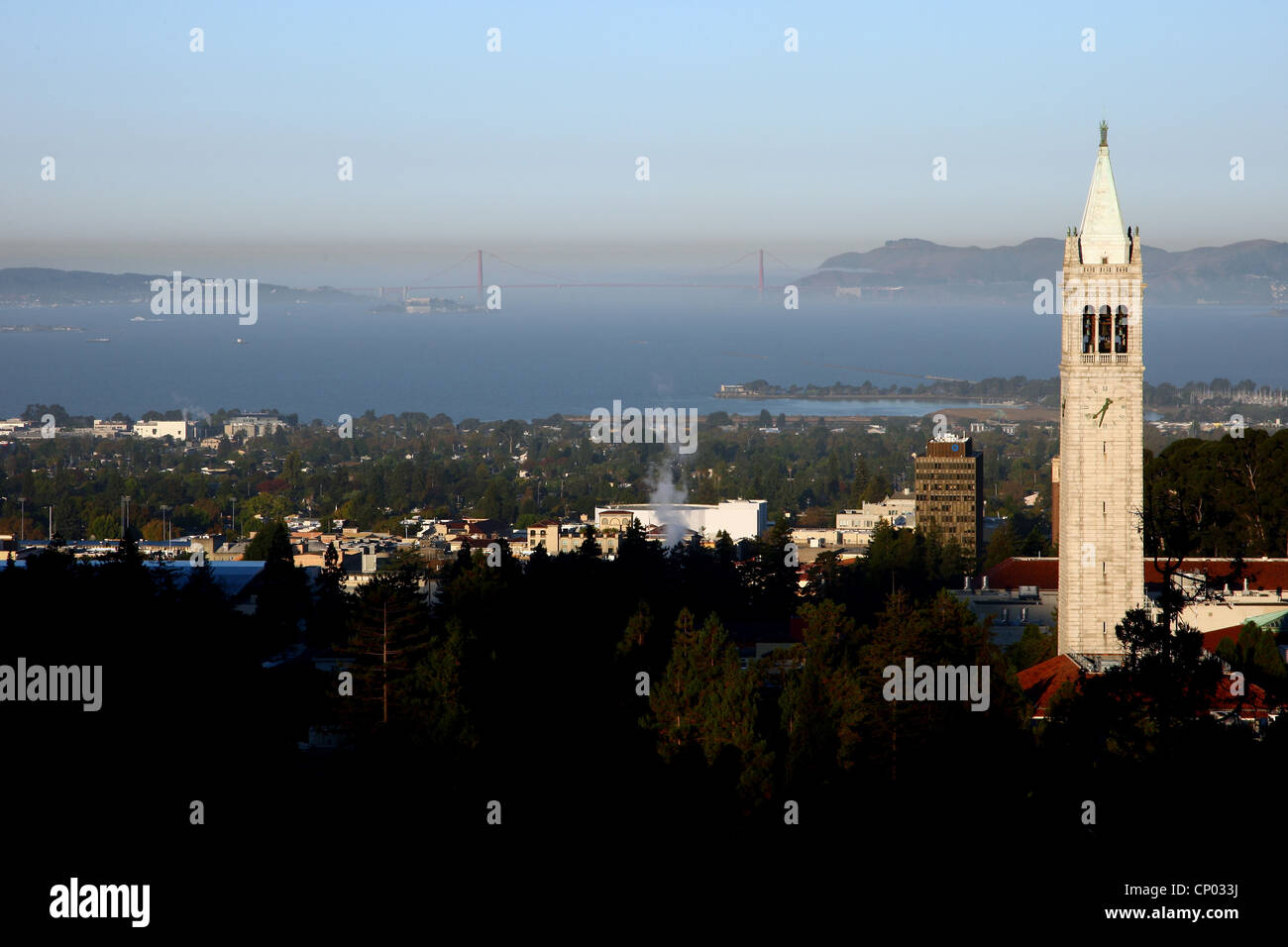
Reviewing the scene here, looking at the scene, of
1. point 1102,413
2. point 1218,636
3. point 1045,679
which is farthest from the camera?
point 1218,636

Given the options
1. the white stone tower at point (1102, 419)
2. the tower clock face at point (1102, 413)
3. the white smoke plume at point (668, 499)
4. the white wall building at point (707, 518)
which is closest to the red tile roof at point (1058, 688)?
the white stone tower at point (1102, 419)

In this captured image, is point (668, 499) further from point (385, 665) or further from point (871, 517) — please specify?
point (385, 665)

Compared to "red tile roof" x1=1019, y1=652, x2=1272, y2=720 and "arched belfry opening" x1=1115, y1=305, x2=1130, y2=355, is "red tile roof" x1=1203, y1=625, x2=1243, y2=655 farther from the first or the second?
"arched belfry opening" x1=1115, y1=305, x2=1130, y2=355

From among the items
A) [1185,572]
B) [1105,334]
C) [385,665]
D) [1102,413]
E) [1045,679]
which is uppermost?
[1105,334]

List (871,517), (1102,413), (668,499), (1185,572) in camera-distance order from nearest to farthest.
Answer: (1102,413) → (1185,572) → (871,517) → (668,499)

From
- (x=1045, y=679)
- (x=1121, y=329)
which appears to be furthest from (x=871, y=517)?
(x=1045, y=679)

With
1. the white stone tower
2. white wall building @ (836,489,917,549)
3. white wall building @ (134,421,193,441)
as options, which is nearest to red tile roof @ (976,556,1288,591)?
the white stone tower
